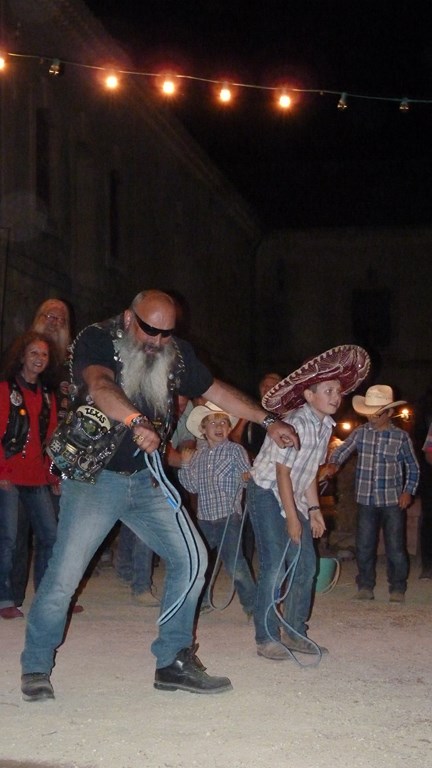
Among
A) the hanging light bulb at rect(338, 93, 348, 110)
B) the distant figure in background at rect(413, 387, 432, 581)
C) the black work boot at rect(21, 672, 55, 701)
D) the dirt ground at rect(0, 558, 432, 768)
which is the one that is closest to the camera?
the dirt ground at rect(0, 558, 432, 768)

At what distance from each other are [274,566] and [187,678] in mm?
1141

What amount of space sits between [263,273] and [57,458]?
31.8 m

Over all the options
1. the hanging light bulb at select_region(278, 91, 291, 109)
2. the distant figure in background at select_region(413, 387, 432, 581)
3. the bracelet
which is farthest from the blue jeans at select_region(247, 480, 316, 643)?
the hanging light bulb at select_region(278, 91, 291, 109)

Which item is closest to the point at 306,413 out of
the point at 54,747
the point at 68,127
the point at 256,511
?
the point at 256,511

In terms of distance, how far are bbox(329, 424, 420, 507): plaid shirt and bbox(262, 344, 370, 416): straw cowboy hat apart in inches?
94.1

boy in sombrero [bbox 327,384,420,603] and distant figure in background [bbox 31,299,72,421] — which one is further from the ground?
distant figure in background [bbox 31,299,72,421]

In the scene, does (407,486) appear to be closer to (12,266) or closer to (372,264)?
(12,266)

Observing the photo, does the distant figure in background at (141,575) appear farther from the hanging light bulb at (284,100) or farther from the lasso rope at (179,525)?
the hanging light bulb at (284,100)

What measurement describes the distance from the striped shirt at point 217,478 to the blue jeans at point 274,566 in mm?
1518

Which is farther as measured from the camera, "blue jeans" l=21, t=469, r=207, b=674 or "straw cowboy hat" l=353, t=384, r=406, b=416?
"straw cowboy hat" l=353, t=384, r=406, b=416

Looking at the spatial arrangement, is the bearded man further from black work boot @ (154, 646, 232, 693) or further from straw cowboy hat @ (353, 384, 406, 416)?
straw cowboy hat @ (353, 384, 406, 416)

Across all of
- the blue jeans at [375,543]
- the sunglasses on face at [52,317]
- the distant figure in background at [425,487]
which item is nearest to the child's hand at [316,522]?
the blue jeans at [375,543]

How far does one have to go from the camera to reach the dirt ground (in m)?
3.99

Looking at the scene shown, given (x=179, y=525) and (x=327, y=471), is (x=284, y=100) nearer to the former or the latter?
(x=327, y=471)
